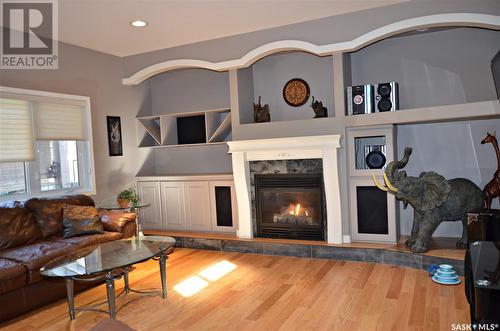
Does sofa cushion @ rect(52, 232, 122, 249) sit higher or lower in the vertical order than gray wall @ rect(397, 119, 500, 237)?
lower

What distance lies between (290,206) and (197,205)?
A: 1.34 metres

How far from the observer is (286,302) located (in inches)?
130

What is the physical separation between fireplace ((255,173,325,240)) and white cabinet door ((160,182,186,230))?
1.16 metres

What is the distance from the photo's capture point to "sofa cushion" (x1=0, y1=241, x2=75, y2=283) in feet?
10.7

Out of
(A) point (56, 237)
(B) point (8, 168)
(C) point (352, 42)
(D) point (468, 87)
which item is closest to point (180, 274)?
(A) point (56, 237)

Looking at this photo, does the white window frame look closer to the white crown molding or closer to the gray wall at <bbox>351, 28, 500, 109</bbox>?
the white crown molding

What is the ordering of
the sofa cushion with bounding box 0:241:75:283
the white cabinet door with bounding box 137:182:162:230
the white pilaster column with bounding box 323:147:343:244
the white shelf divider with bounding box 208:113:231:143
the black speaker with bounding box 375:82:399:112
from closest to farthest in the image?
the sofa cushion with bounding box 0:241:75:283, the black speaker with bounding box 375:82:399:112, the white pilaster column with bounding box 323:147:343:244, the white shelf divider with bounding box 208:113:231:143, the white cabinet door with bounding box 137:182:162:230

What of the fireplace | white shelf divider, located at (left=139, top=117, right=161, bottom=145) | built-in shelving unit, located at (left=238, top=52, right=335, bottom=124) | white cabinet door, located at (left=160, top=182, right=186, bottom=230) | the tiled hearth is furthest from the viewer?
white shelf divider, located at (left=139, top=117, right=161, bottom=145)

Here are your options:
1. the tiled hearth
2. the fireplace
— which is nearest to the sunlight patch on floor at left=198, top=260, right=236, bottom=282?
the tiled hearth

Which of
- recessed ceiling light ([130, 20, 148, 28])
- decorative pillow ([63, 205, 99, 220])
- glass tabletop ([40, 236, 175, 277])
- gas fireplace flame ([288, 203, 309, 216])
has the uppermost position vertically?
recessed ceiling light ([130, 20, 148, 28])

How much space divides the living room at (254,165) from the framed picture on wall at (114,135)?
0.02m

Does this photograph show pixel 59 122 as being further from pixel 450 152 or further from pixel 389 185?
pixel 450 152

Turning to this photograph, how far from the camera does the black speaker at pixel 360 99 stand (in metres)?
4.36

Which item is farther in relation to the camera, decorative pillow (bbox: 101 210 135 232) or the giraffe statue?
decorative pillow (bbox: 101 210 135 232)
